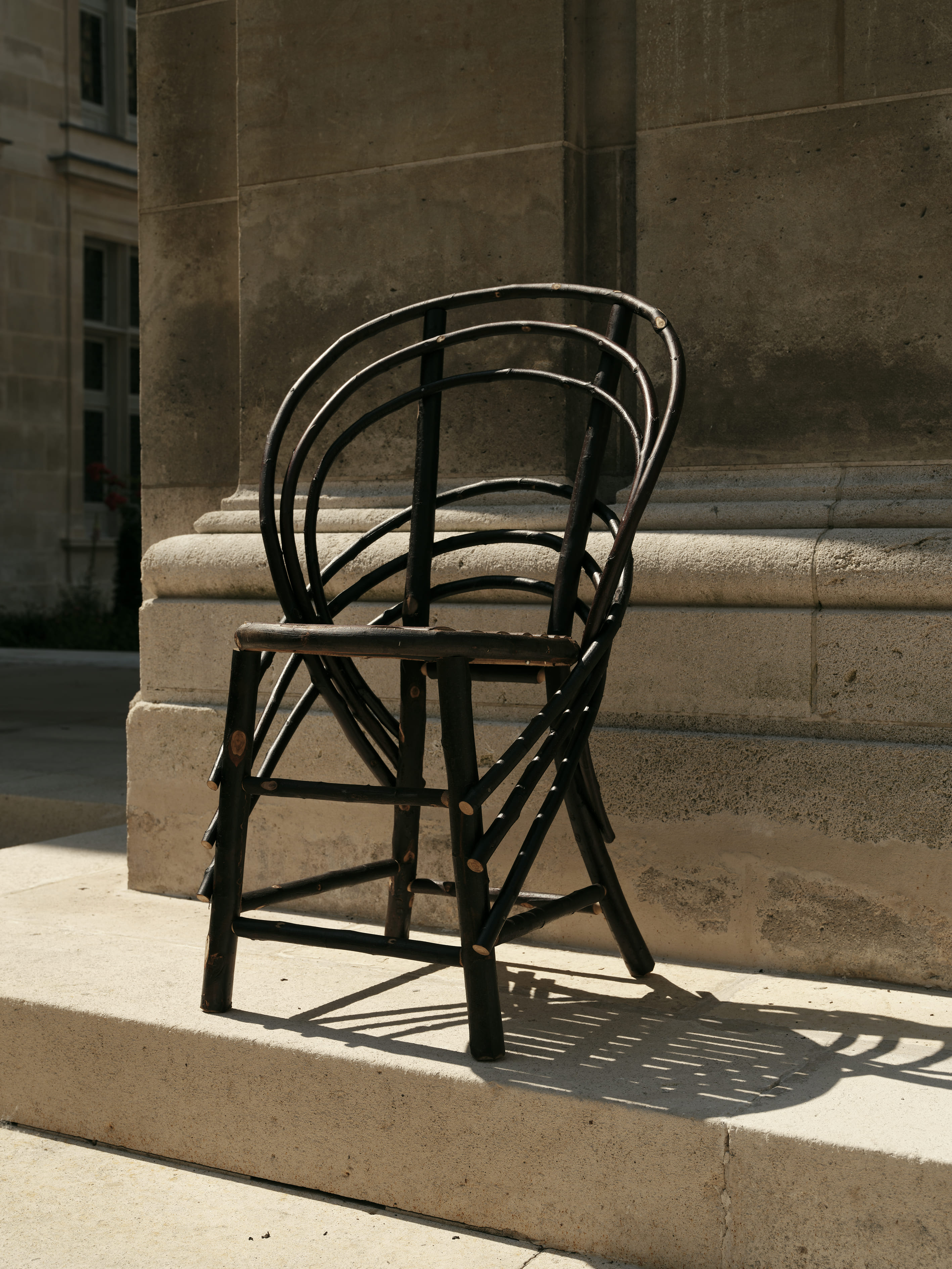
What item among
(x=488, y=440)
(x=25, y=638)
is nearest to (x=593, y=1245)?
(x=488, y=440)

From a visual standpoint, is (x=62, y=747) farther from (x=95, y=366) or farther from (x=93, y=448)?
(x=95, y=366)

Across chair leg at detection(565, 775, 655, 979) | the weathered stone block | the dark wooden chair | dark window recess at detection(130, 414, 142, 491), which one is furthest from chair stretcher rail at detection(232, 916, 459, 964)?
dark window recess at detection(130, 414, 142, 491)

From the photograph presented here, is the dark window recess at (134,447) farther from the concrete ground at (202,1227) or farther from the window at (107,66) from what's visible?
the concrete ground at (202,1227)

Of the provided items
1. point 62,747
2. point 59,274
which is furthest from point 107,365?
point 62,747

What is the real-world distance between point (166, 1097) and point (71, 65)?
1626 cm

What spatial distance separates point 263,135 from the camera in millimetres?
3326

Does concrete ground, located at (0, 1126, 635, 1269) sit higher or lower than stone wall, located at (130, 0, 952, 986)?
lower

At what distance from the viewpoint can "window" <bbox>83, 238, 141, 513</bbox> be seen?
17.2 meters

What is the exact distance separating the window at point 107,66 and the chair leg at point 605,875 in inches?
640

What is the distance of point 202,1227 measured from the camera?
204 centimetres

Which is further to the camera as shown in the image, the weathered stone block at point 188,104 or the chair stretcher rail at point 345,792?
Result: the weathered stone block at point 188,104

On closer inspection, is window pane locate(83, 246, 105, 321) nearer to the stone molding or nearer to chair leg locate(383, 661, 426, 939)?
the stone molding

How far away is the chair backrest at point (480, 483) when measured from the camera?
222 cm

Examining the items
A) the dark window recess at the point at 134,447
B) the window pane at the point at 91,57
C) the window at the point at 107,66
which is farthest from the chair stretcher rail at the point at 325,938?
the window pane at the point at 91,57
